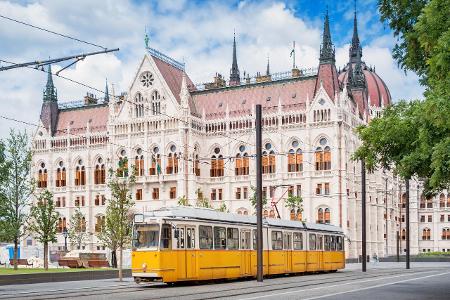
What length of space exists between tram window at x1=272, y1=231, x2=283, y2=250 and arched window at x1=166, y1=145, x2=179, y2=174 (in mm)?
51844

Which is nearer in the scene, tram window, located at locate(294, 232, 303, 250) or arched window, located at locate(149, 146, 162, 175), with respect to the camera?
tram window, located at locate(294, 232, 303, 250)

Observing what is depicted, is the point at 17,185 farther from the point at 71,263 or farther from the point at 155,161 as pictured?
the point at 155,161

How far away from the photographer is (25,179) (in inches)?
1950

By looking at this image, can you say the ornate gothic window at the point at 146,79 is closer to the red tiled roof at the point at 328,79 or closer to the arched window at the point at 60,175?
the arched window at the point at 60,175

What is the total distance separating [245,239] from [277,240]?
4.32 meters

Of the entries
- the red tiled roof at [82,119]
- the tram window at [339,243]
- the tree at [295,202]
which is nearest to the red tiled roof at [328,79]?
the tree at [295,202]

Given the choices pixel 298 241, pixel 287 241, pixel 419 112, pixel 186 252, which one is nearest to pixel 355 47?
pixel 298 241

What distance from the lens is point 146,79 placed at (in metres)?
94.4

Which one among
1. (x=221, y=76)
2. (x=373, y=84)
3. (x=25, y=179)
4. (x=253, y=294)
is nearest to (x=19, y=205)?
(x=25, y=179)

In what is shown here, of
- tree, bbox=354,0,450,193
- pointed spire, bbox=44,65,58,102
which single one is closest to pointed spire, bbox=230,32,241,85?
pointed spire, bbox=44,65,58,102

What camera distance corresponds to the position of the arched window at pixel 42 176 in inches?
4048

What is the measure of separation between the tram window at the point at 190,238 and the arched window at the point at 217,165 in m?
61.3

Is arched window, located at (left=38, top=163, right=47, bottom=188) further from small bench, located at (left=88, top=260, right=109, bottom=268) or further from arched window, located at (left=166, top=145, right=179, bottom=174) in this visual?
small bench, located at (left=88, top=260, right=109, bottom=268)

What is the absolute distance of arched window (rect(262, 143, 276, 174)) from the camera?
3519 inches
